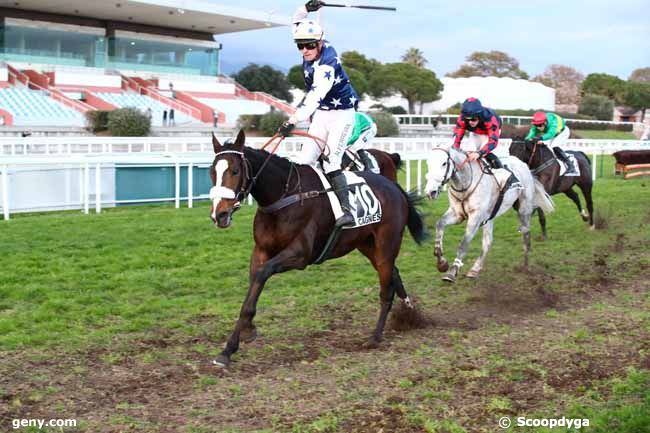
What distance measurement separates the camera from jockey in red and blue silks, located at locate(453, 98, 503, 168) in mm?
8891


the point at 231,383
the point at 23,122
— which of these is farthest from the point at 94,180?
the point at 23,122

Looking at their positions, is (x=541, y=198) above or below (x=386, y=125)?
below

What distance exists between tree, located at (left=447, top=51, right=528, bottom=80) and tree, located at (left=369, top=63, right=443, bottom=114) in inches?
1324

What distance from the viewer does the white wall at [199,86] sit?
47.2 meters

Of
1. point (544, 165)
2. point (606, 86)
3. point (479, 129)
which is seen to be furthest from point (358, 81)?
point (479, 129)

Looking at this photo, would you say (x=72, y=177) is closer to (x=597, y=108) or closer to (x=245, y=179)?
(x=245, y=179)

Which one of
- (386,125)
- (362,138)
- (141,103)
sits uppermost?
(141,103)

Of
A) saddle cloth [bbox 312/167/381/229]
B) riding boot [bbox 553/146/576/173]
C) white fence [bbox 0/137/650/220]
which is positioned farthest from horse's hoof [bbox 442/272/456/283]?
riding boot [bbox 553/146/576/173]

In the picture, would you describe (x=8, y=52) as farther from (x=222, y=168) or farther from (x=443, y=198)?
(x=222, y=168)

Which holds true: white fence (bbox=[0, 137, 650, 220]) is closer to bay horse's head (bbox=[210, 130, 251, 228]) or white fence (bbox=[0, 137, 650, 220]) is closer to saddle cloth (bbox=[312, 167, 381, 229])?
saddle cloth (bbox=[312, 167, 381, 229])

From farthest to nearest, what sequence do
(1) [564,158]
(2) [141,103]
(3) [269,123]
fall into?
1. (2) [141,103]
2. (3) [269,123]
3. (1) [564,158]

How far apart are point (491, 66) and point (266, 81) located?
4471 centimetres

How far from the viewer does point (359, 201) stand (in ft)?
19.6

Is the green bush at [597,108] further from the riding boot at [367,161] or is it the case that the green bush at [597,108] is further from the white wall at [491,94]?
the riding boot at [367,161]
